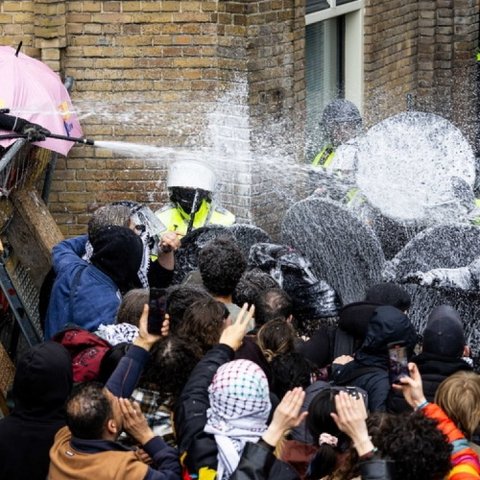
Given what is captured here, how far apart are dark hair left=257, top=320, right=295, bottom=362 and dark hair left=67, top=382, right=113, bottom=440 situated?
1043 millimetres

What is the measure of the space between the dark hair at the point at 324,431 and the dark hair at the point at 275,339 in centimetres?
73

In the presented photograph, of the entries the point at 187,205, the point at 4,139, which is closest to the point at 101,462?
the point at 4,139

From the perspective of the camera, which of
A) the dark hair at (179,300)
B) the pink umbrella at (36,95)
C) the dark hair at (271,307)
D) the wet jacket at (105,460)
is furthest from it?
the pink umbrella at (36,95)

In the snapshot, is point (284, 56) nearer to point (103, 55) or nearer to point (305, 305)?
point (103, 55)

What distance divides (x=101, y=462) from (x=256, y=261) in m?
3.21

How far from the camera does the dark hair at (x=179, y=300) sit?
21.2ft

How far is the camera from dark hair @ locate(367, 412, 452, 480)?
4746 mm

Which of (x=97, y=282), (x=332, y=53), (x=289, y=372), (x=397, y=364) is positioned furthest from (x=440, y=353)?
(x=332, y=53)

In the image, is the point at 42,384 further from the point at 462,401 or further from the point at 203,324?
the point at 462,401

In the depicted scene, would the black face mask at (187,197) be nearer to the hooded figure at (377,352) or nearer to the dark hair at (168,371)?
the hooded figure at (377,352)

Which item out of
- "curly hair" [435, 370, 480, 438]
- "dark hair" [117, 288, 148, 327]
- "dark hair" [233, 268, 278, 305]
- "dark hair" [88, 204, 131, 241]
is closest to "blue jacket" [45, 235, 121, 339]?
"dark hair" [88, 204, 131, 241]

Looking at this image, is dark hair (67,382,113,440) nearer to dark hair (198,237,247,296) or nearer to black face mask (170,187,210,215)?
dark hair (198,237,247,296)

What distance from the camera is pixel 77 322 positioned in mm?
7234

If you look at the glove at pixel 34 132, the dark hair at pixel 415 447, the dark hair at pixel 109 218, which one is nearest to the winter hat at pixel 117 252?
the dark hair at pixel 109 218
